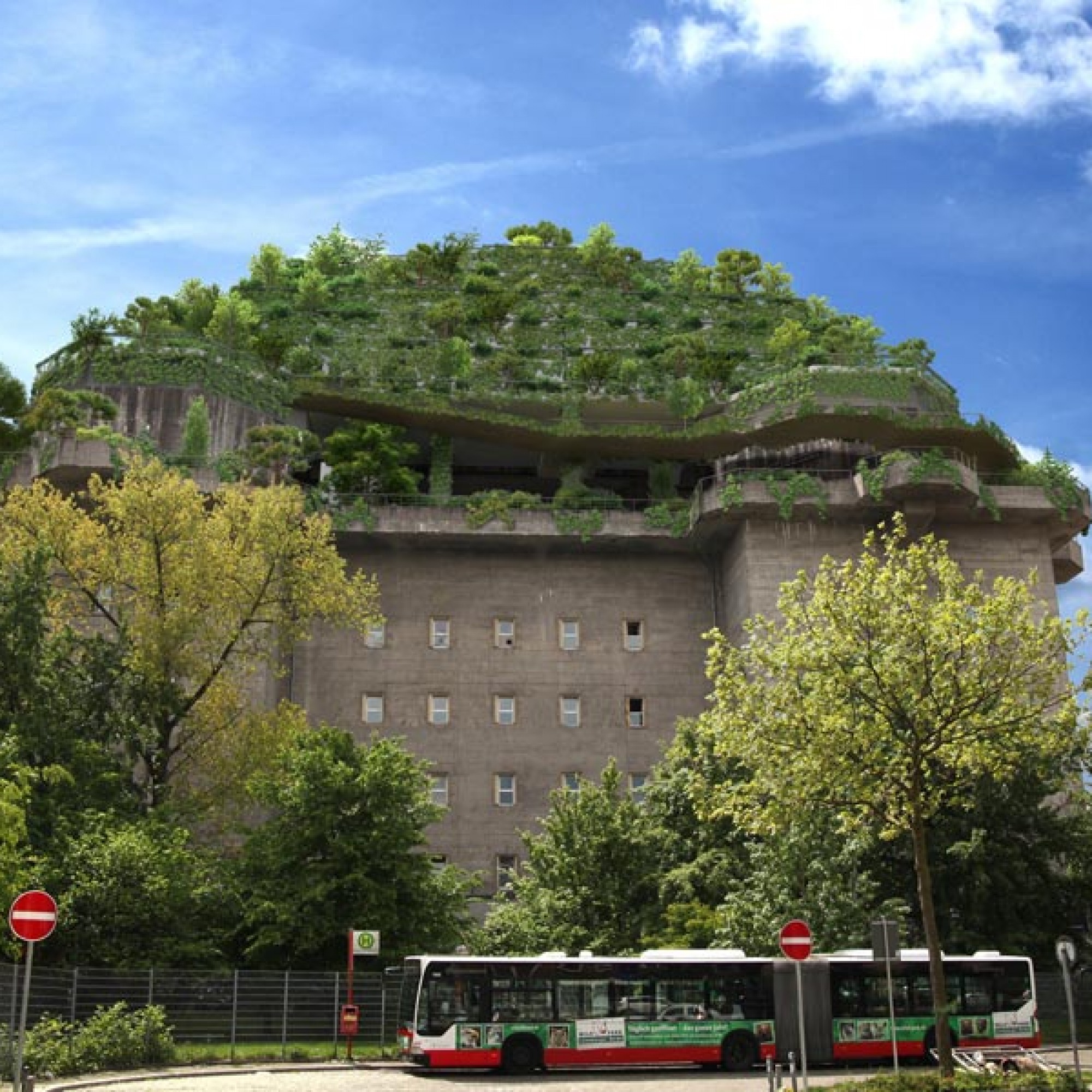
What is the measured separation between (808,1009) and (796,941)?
29.9ft

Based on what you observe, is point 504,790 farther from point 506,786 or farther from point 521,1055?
point 521,1055

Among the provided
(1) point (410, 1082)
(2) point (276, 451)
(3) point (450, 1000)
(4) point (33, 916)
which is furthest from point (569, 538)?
(4) point (33, 916)

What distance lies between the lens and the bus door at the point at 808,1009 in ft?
95.9

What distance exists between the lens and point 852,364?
184 feet

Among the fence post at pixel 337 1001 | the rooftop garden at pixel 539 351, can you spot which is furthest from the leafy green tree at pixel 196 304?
the fence post at pixel 337 1001

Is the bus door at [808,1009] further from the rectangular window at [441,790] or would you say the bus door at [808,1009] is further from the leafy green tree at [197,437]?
the leafy green tree at [197,437]

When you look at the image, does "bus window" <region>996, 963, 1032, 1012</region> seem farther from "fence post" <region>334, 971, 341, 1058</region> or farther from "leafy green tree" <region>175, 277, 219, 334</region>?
"leafy green tree" <region>175, 277, 219, 334</region>

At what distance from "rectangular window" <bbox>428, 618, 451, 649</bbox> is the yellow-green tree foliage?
996 cm

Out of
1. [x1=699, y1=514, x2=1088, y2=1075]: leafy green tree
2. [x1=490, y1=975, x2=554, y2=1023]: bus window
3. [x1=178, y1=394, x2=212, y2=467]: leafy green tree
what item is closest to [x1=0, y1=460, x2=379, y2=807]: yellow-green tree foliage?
[x1=178, y1=394, x2=212, y2=467]: leafy green tree

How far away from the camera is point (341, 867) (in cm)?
3425

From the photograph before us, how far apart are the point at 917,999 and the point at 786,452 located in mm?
28602

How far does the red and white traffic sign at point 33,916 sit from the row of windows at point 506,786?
32.9 meters

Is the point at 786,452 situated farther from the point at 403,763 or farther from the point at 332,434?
the point at 403,763

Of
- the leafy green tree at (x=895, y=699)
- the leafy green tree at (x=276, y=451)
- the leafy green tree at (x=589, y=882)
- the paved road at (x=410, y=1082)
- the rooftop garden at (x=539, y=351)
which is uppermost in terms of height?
the rooftop garden at (x=539, y=351)
